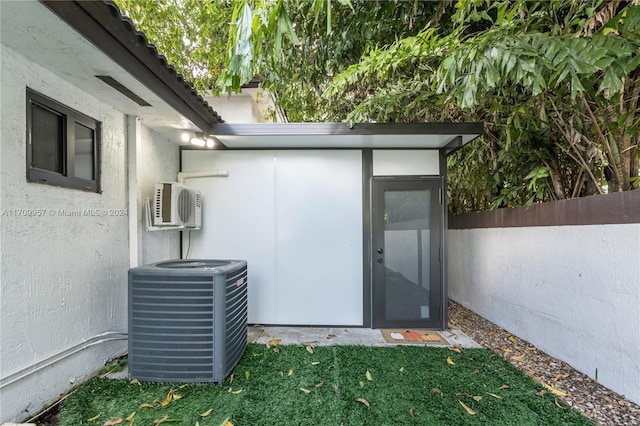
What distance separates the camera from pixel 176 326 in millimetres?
2723

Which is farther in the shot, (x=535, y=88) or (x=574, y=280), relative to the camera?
(x=574, y=280)

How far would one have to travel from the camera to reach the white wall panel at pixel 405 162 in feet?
14.0

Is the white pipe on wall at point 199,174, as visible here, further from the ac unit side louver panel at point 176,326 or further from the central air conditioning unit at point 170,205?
the ac unit side louver panel at point 176,326

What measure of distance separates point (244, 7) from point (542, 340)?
468 centimetres

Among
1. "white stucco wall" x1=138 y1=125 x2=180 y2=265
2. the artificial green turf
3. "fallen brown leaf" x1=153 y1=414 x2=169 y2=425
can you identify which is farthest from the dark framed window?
"fallen brown leaf" x1=153 y1=414 x2=169 y2=425

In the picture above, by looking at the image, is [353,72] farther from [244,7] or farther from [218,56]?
[218,56]

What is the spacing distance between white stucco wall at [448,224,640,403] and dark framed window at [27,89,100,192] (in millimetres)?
5047

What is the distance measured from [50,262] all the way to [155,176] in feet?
5.49

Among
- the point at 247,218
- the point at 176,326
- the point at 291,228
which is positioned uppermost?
the point at 247,218

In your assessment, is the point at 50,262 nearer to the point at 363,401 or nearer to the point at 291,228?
the point at 291,228

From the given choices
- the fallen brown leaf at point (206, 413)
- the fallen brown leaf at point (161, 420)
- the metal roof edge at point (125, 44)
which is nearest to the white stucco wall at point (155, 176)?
the metal roof edge at point (125, 44)

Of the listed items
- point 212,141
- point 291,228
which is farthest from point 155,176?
point 291,228

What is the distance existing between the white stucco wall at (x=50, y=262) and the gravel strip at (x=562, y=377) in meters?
4.50

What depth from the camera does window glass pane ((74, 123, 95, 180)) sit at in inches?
108
